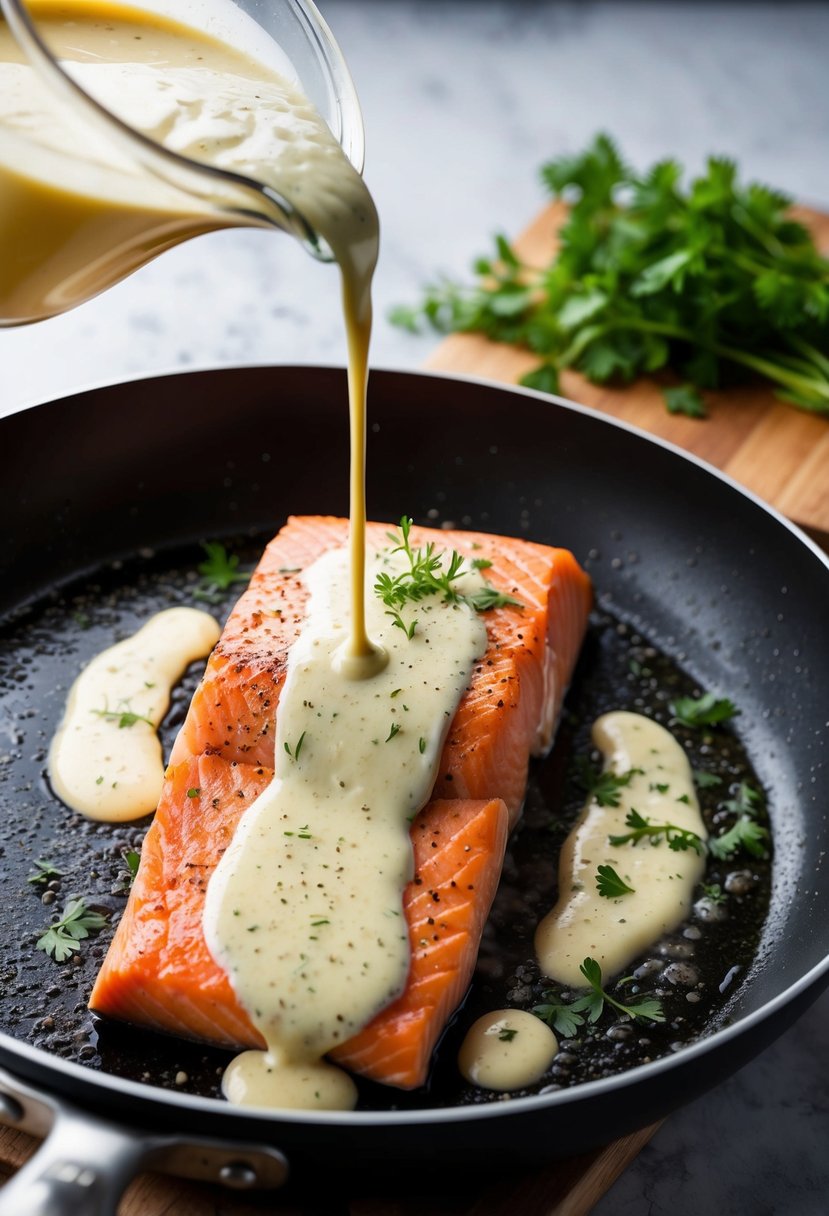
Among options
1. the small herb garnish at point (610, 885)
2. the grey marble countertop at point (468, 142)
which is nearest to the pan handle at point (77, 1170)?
the small herb garnish at point (610, 885)

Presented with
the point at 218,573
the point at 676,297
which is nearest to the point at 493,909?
the point at 218,573

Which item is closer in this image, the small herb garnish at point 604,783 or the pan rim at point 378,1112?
the pan rim at point 378,1112

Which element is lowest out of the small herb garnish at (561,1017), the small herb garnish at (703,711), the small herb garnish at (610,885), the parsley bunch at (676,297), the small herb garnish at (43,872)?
the small herb garnish at (43,872)

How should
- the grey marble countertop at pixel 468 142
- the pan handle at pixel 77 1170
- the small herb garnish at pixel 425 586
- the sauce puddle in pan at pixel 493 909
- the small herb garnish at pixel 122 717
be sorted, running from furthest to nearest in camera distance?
the grey marble countertop at pixel 468 142 < the small herb garnish at pixel 122 717 < the small herb garnish at pixel 425 586 < the sauce puddle in pan at pixel 493 909 < the pan handle at pixel 77 1170

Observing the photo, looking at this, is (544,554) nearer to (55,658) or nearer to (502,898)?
(502,898)

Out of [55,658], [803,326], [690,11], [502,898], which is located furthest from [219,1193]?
[690,11]

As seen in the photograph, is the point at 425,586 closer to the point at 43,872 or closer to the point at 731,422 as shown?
the point at 43,872

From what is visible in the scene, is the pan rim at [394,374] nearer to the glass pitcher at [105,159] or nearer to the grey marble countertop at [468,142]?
the grey marble countertop at [468,142]

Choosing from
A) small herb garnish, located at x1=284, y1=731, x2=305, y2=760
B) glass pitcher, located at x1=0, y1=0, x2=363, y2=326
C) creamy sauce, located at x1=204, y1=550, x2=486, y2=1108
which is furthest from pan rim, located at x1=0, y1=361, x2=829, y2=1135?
glass pitcher, located at x1=0, y1=0, x2=363, y2=326
